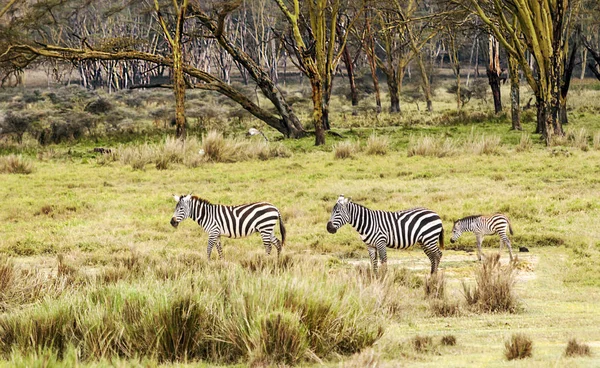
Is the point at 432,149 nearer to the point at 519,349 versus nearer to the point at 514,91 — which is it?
the point at 514,91

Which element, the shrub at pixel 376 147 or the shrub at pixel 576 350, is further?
the shrub at pixel 376 147

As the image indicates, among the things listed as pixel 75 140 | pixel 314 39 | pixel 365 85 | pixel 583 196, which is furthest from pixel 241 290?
pixel 365 85

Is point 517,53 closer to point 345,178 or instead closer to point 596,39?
point 345,178

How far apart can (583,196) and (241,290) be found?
11.0 meters

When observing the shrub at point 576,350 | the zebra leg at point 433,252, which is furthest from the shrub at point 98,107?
the shrub at point 576,350

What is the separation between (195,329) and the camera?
22.6ft

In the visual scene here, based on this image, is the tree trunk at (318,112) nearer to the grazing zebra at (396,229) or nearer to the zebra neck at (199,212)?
the zebra neck at (199,212)

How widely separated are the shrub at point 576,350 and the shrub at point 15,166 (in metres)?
18.3

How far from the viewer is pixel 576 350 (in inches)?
256

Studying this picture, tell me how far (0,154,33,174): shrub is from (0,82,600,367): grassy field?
0.23ft

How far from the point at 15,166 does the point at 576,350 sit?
18599mm

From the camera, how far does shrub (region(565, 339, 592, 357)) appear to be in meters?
6.46

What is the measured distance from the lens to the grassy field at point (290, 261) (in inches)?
265

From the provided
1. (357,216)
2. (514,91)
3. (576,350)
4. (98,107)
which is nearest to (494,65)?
(514,91)
